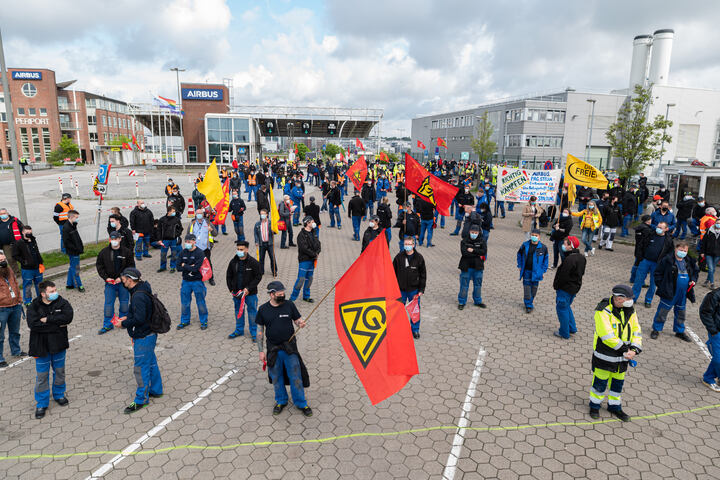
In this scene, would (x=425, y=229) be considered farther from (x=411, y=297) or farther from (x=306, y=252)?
(x=411, y=297)

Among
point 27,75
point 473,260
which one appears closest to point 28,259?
point 473,260

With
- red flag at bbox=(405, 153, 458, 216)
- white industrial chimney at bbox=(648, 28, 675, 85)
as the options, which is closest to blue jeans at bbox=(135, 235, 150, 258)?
red flag at bbox=(405, 153, 458, 216)

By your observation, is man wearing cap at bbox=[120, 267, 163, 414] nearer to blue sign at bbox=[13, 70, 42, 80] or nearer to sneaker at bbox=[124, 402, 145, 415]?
sneaker at bbox=[124, 402, 145, 415]

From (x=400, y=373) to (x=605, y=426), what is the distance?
3147 mm

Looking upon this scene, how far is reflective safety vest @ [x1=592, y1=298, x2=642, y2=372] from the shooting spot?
572cm

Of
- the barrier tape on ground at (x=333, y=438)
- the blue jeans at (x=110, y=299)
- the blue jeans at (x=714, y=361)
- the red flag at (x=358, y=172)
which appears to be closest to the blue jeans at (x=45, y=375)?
the barrier tape on ground at (x=333, y=438)

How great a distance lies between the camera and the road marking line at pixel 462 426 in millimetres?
5066

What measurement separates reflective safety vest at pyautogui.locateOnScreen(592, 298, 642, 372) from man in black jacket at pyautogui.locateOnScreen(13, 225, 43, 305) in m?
10.2

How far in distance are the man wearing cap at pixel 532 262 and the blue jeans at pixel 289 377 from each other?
5.88 metres

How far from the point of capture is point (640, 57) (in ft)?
190

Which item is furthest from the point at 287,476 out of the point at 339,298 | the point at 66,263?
the point at 66,263

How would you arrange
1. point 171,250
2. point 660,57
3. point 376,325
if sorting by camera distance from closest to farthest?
1. point 376,325
2. point 171,250
3. point 660,57

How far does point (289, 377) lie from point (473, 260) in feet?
17.3

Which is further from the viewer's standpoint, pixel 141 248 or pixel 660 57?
pixel 660 57
